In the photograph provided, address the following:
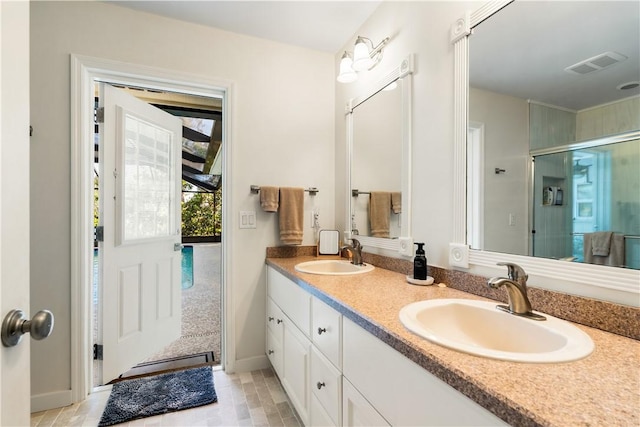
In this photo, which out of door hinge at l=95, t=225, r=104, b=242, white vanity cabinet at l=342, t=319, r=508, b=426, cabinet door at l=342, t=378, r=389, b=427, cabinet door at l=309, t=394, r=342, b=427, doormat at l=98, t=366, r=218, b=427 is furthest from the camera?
door hinge at l=95, t=225, r=104, b=242

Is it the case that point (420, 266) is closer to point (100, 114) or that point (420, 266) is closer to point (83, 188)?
point (83, 188)

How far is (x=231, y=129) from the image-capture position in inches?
82.4

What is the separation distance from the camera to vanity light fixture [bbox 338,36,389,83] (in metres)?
1.79

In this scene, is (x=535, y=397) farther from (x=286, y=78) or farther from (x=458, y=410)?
(x=286, y=78)

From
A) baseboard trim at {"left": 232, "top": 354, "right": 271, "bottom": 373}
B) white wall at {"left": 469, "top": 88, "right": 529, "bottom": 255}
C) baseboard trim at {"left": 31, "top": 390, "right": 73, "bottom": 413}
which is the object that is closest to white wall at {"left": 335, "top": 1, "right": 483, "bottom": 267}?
white wall at {"left": 469, "top": 88, "right": 529, "bottom": 255}

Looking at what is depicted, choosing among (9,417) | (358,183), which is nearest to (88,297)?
(9,417)

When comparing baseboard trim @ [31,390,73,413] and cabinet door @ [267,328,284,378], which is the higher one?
cabinet door @ [267,328,284,378]

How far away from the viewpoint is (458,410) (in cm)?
63

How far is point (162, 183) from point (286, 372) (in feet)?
5.48

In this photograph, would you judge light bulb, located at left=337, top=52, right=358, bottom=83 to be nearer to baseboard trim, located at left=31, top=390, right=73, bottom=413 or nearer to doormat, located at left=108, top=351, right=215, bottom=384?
doormat, located at left=108, top=351, right=215, bottom=384

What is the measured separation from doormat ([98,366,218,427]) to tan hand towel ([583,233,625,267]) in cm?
197

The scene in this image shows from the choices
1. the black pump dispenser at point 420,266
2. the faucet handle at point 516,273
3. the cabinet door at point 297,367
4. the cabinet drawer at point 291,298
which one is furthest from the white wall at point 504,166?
the cabinet door at point 297,367

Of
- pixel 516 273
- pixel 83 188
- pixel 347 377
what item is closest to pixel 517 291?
pixel 516 273

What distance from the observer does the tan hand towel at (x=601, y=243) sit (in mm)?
864
